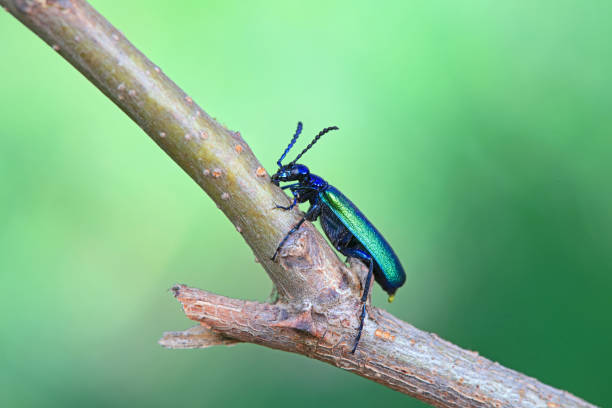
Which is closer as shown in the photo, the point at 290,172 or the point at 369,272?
→ the point at 369,272

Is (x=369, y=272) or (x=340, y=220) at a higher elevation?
(x=340, y=220)

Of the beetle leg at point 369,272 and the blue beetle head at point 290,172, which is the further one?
the blue beetle head at point 290,172

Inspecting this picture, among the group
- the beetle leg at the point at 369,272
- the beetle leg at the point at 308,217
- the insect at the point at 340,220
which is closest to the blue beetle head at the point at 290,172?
the insect at the point at 340,220

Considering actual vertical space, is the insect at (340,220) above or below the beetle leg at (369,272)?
above

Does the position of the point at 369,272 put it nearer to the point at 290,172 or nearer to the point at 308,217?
the point at 308,217

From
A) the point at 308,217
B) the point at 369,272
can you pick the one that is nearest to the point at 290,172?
the point at 308,217

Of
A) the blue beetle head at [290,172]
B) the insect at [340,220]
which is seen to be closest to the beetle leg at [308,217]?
the insect at [340,220]

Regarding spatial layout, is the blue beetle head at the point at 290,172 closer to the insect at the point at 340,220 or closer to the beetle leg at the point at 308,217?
the insect at the point at 340,220

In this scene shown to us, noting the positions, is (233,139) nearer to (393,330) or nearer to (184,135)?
(184,135)

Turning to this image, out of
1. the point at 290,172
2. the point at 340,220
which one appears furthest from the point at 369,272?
the point at 290,172

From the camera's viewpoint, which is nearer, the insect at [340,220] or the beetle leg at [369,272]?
the beetle leg at [369,272]

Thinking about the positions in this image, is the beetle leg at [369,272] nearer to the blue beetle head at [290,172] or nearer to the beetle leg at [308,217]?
the beetle leg at [308,217]
